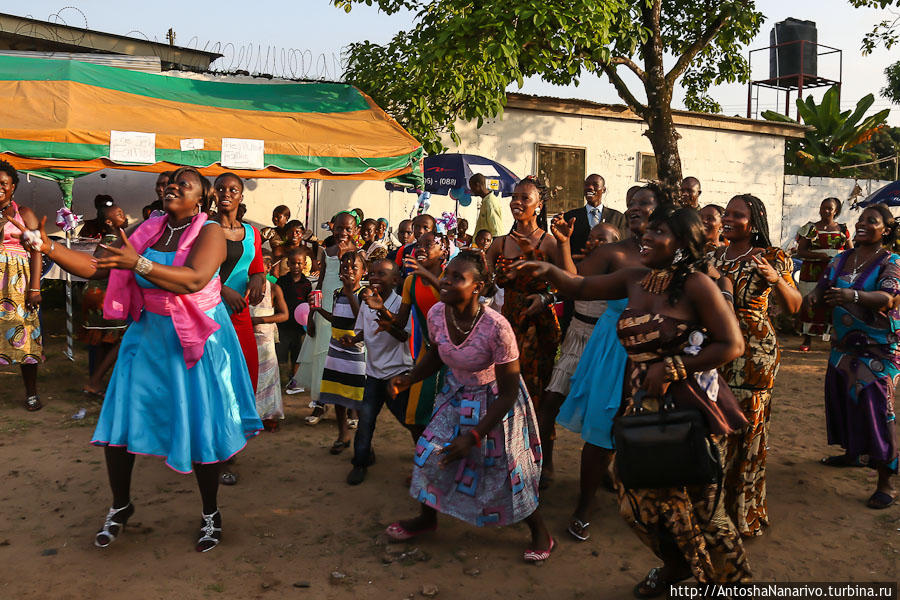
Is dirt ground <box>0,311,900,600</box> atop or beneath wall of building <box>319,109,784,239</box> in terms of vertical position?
beneath

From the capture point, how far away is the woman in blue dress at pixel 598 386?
4.08 metres

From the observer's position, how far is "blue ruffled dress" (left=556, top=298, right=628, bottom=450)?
4.08m

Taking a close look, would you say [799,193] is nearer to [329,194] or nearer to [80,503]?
[329,194]

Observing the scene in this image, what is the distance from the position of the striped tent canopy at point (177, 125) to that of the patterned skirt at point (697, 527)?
671 cm


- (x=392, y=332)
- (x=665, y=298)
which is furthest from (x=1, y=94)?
(x=665, y=298)

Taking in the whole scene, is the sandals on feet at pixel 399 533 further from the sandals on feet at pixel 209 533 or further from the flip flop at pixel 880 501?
the flip flop at pixel 880 501

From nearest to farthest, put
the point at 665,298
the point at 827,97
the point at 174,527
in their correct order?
the point at 665,298
the point at 174,527
the point at 827,97

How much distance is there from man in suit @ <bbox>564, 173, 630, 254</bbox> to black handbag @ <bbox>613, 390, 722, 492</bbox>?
3.44 meters

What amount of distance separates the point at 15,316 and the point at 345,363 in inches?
129

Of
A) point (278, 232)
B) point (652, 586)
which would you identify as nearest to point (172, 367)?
Result: point (652, 586)

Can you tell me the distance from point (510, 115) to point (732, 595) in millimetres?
11504

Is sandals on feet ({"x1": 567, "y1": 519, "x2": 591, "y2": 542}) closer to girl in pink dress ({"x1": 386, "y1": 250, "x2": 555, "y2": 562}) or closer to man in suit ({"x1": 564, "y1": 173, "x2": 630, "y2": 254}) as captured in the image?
girl in pink dress ({"x1": 386, "y1": 250, "x2": 555, "y2": 562})

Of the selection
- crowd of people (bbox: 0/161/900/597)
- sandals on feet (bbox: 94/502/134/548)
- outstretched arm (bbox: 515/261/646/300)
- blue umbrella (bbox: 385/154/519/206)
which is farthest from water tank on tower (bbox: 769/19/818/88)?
sandals on feet (bbox: 94/502/134/548)

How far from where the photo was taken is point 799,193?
17.2 m
